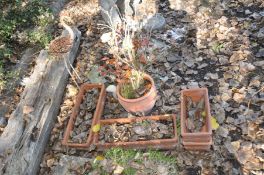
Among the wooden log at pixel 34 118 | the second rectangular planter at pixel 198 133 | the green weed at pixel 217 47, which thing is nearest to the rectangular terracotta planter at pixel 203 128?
the second rectangular planter at pixel 198 133

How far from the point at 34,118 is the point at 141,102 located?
4.47ft

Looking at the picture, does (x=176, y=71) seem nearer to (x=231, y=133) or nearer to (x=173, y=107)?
(x=173, y=107)

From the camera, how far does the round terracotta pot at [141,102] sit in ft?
12.4

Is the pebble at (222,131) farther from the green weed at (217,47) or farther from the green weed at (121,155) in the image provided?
the green weed at (217,47)

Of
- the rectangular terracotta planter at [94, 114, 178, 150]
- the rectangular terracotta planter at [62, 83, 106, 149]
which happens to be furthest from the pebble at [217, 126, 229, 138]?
the rectangular terracotta planter at [62, 83, 106, 149]

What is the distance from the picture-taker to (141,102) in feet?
Result: 12.5

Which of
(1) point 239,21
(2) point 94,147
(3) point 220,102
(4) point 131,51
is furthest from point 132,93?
(1) point 239,21

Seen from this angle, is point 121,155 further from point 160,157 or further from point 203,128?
point 203,128

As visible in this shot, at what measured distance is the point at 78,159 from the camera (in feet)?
12.2

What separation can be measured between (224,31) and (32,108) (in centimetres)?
300

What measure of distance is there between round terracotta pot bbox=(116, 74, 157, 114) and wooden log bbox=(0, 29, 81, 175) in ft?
3.28

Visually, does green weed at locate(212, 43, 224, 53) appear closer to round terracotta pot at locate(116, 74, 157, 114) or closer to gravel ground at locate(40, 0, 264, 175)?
gravel ground at locate(40, 0, 264, 175)

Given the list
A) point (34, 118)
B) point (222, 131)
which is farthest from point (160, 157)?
point (34, 118)

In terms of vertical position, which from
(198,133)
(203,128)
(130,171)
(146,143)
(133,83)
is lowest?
(130,171)
